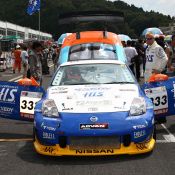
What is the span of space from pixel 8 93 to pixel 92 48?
3.78m

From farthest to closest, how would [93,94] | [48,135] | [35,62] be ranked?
1. [35,62]
2. [93,94]
3. [48,135]

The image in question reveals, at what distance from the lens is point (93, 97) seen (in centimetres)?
665

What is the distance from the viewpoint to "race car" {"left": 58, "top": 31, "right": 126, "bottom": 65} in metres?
11.0

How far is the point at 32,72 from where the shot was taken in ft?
35.6

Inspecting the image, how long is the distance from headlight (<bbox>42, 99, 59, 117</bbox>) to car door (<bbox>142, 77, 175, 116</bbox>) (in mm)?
2017

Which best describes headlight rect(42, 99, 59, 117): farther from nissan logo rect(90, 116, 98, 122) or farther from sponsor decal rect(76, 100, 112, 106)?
nissan logo rect(90, 116, 98, 122)

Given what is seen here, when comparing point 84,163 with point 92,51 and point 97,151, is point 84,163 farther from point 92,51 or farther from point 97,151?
point 92,51

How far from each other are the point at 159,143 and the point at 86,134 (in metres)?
1.61

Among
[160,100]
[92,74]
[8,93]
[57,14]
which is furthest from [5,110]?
[57,14]

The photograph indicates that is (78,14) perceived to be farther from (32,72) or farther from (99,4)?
(99,4)

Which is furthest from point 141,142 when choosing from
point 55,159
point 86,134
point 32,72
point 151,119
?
point 32,72

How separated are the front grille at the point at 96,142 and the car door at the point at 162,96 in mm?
1929

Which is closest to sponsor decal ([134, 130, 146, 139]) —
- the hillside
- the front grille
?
the front grille

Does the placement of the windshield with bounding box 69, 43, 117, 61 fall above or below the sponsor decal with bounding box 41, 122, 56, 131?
above
